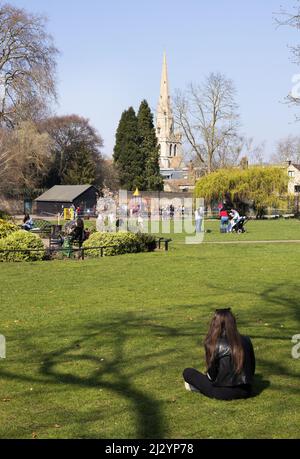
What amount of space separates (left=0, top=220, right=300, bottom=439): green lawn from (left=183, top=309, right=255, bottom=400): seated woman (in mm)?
140

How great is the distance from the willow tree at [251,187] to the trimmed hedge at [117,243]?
33.3 m

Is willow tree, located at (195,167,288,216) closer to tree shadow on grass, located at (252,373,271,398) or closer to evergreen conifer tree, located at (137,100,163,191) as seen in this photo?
evergreen conifer tree, located at (137,100,163,191)

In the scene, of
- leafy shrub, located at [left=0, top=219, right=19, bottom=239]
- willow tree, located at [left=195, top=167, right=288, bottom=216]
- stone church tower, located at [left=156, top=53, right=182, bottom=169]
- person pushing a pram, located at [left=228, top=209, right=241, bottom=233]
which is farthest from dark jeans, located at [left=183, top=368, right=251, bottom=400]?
stone church tower, located at [left=156, top=53, right=182, bottom=169]

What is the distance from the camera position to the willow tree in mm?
55438

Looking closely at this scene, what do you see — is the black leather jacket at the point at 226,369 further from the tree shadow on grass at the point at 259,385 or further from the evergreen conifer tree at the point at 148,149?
the evergreen conifer tree at the point at 148,149

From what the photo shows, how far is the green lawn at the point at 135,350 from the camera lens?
5.97m

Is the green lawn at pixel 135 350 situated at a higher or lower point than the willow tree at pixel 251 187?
lower

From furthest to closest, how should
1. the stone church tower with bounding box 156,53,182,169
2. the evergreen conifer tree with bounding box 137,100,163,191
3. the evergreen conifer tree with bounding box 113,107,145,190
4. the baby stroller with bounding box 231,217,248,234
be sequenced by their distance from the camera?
the stone church tower with bounding box 156,53,182,169
the evergreen conifer tree with bounding box 137,100,163,191
the evergreen conifer tree with bounding box 113,107,145,190
the baby stroller with bounding box 231,217,248,234

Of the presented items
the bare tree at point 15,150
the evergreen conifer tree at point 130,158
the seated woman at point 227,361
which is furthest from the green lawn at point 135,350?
the evergreen conifer tree at point 130,158

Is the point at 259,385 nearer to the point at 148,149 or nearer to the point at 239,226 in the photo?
the point at 239,226

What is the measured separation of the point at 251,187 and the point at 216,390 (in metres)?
49.9

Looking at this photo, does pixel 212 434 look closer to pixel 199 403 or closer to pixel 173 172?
pixel 199 403

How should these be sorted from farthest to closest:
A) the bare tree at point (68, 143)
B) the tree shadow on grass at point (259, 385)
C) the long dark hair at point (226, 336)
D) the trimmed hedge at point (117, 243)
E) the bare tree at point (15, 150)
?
1. the bare tree at point (68, 143)
2. the bare tree at point (15, 150)
3. the trimmed hedge at point (117, 243)
4. the tree shadow on grass at point (259, 385)
5. the long dark hair at point (226, 336)
